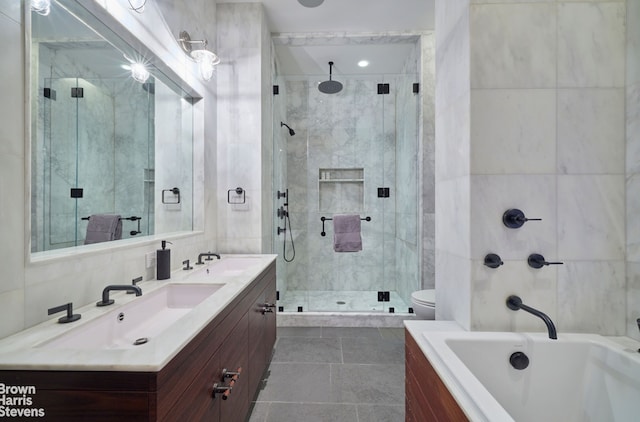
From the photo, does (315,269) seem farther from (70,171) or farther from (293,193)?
(70,171)

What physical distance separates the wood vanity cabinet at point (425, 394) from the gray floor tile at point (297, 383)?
2.40ft

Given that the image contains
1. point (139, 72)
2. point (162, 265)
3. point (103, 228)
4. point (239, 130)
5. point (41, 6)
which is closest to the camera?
point (41, 6)

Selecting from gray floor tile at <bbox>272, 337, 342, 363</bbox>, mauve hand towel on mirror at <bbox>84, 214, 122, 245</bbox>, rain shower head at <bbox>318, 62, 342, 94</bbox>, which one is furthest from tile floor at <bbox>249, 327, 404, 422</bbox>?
rain shower head at <bbox>318, 62, 342, 94</bbox>

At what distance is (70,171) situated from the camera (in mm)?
1209

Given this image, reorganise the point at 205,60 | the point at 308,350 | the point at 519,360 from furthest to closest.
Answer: the point at 308,350 → the point at 205,60 → the point at 519,360

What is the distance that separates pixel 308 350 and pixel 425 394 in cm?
150

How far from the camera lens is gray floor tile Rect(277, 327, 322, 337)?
270 cm

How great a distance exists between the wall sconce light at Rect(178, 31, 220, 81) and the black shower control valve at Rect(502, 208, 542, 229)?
2139 mm

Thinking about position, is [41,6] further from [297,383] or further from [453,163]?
[297,383]

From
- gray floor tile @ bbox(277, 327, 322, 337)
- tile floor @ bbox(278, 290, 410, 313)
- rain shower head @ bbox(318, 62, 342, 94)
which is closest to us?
gray floor tile @ bbox(277, 327, 322, 337)

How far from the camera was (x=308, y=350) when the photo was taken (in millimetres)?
2395

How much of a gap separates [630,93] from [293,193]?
10.2ft

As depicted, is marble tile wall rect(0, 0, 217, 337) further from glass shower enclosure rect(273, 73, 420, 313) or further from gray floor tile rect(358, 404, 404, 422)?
glass shower enclosure rect(273, 73, 420, 313)

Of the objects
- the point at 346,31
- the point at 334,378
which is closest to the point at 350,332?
the point at 334,378
